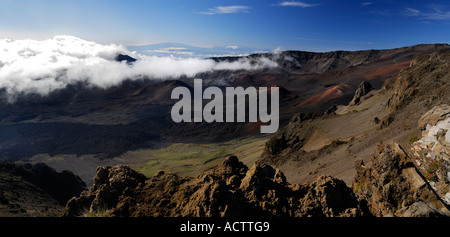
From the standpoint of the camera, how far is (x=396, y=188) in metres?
7.15

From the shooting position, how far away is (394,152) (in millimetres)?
7934

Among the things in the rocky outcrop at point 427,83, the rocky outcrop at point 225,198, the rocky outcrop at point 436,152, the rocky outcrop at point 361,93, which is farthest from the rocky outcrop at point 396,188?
the rocky outcrop at point 361,93

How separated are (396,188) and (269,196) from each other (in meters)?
3.64

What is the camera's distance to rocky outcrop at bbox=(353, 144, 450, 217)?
6.48 meters

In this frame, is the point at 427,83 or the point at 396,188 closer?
the point at 396,188

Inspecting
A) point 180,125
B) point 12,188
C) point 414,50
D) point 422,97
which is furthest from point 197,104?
point 414,50

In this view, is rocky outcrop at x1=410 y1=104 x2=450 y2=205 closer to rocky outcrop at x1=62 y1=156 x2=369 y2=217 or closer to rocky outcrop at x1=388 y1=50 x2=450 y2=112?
rocky outcrop at x1=62 y1=156 x2=369 y2=217

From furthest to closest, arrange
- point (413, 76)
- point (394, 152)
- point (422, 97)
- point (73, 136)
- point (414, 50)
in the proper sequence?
point (414, 50) < point (73, 136) < point (413, 76) < point (422, 97) < point (394, 152)

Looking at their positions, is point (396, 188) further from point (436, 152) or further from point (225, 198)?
point (225, 198)

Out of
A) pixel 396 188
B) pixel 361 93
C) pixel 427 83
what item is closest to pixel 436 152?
pixel 396 188

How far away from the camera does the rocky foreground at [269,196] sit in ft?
19.5

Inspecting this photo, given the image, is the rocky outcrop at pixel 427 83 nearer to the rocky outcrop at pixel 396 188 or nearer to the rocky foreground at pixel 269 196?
the rocky outcrop at pixel 396 188
